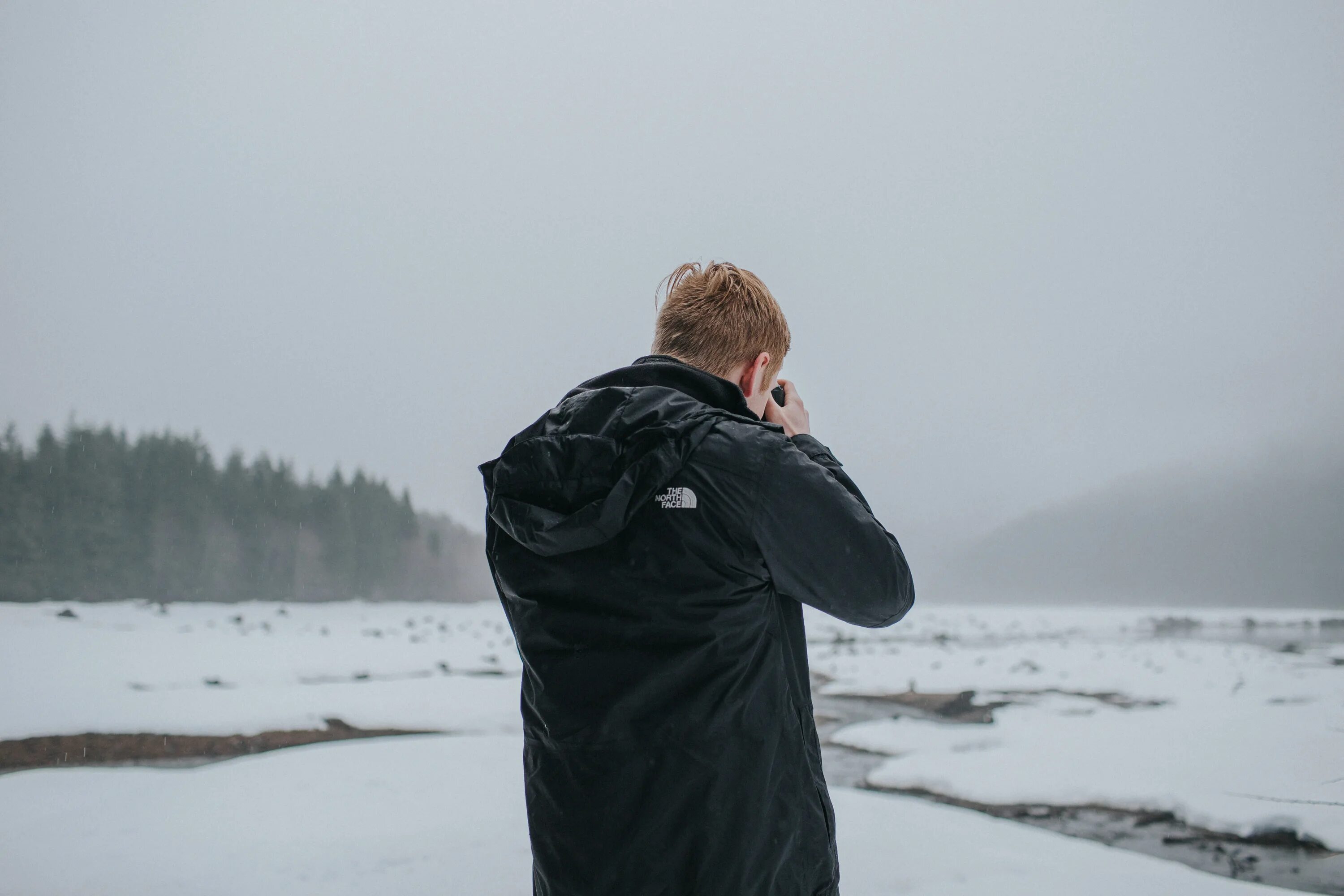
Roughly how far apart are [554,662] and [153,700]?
9.71m

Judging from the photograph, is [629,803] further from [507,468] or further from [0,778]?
[0,778]

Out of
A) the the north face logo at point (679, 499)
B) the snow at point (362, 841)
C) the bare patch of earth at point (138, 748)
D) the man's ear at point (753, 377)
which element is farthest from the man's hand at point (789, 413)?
the bare patch of earth at point (138, 748)

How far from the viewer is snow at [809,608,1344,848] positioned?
592cm

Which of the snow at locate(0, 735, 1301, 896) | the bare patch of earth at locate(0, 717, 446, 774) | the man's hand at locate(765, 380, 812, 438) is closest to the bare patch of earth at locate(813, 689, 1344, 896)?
the snow at locate(0, 735, 1301, 896)

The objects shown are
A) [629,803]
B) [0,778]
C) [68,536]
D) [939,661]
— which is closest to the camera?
[629,803]

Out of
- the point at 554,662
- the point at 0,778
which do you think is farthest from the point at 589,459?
the point at 0,778

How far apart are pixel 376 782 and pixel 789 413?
5.49 metres

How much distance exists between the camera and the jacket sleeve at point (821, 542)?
110 centimetres

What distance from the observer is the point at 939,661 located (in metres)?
14.7

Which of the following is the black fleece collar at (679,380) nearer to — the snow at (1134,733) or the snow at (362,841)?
the snow at (362,841)

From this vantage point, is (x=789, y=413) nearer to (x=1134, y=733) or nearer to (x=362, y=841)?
(x=362, y=841)

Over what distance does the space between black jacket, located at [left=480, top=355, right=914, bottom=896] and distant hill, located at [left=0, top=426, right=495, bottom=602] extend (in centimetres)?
2962

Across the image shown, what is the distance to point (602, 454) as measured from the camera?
3.69 ft

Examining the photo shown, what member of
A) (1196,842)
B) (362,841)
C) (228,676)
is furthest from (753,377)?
(228,676)
